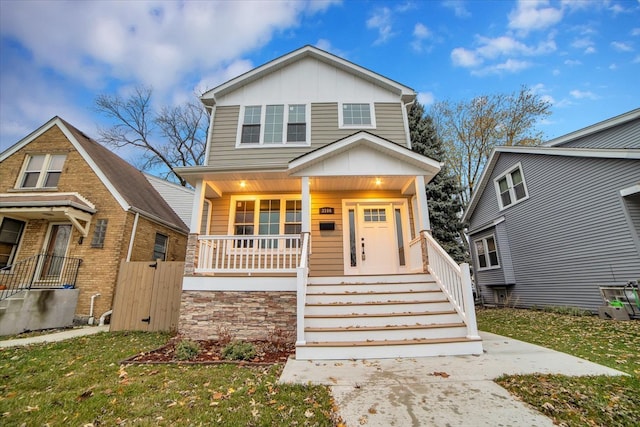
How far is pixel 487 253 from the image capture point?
44.9 feet

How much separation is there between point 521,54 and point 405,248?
53.6 ft

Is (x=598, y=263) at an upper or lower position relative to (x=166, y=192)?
lower

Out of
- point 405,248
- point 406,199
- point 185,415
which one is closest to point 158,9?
point 406,199

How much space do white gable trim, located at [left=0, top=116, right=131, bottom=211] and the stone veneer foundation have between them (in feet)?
19.3

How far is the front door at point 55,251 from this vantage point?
905 centimetres

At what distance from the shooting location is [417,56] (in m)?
18.1

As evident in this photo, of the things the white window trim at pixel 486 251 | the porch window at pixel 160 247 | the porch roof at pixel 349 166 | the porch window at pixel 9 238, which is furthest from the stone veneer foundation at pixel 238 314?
the white window trim at pixel 486 251

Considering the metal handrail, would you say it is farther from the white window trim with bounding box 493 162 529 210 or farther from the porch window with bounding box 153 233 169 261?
the white window trim with bounding box 493 162 529 210

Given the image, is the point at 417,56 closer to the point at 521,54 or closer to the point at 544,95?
the point at 521,54

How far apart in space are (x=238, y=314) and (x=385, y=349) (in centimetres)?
317

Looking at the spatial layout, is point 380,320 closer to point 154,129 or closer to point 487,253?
point 487,253

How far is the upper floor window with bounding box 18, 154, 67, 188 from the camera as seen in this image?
10.1 metres

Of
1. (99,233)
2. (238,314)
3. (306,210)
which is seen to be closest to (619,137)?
(306,210)

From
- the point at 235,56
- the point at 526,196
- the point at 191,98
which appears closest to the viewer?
the point at 526,196
